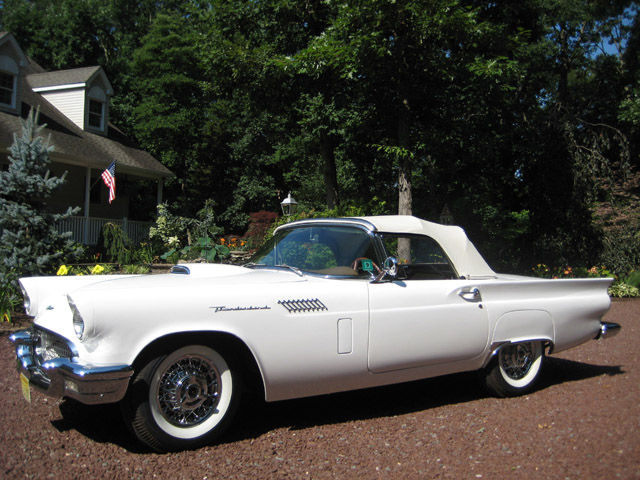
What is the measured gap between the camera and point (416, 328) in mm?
4262

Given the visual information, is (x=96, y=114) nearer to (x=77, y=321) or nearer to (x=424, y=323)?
(x=77, y=321)

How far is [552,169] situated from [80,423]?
57.0ft

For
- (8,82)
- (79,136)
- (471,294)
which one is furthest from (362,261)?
(79,136)

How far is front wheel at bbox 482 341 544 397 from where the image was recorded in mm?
4875

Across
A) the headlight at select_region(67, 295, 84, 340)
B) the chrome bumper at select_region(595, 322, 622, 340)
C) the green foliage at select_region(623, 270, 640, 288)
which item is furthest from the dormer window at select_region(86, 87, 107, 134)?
the chrome bumper at select_region(595, 322, 622, 340)

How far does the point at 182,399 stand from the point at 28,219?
6781 mm

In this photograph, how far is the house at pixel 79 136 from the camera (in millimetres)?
16375

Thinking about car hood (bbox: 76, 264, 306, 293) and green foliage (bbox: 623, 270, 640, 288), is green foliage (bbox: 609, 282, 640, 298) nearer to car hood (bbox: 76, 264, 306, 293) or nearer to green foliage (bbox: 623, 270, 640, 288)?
green foliage (bbox: 623, 270, 640, 288)

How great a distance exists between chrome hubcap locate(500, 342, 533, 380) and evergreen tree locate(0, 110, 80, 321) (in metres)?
6.88

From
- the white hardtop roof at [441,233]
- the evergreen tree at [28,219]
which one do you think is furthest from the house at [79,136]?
the white hardtop roof at [441,233]

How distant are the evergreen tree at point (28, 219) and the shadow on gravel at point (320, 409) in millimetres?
4876

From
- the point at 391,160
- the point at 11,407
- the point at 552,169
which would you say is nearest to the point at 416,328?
the point at 11,407

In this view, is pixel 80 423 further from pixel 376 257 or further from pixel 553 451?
pixel 553 451

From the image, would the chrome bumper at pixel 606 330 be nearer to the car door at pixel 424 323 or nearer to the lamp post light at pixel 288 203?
the car door at pixel 424 323
